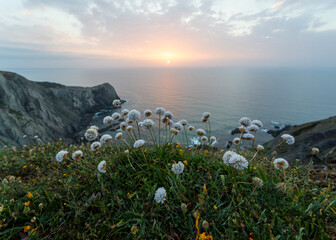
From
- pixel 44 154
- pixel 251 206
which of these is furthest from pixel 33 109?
pixel 251 206

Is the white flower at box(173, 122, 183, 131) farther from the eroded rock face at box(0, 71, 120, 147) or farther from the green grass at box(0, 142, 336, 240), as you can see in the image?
the eroded rock face at box(0, 71, 120, 147)

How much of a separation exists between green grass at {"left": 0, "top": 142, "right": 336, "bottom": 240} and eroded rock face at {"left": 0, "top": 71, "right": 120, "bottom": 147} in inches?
1190

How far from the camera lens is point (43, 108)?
49031mm

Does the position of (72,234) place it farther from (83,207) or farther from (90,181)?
(90,181)

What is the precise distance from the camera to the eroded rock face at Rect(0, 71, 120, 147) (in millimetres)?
32969

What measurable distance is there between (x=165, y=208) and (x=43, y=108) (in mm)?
59680

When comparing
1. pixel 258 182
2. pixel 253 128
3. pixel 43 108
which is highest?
pixel 253 128

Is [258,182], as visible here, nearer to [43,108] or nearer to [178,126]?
[178,126]

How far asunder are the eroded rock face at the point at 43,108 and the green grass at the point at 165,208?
30.2m

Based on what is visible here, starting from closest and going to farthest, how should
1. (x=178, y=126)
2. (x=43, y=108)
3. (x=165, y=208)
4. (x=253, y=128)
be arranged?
(x=165, y=208)
(x=253, y=128)
(x=178, y=126)
(x=43, y=108)

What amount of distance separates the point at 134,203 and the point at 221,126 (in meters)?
48.0

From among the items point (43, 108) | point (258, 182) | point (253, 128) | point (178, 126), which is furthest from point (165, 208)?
point (43, 108)

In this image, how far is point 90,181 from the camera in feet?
11.8

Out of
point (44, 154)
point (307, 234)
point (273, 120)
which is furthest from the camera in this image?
point (273, 120)
